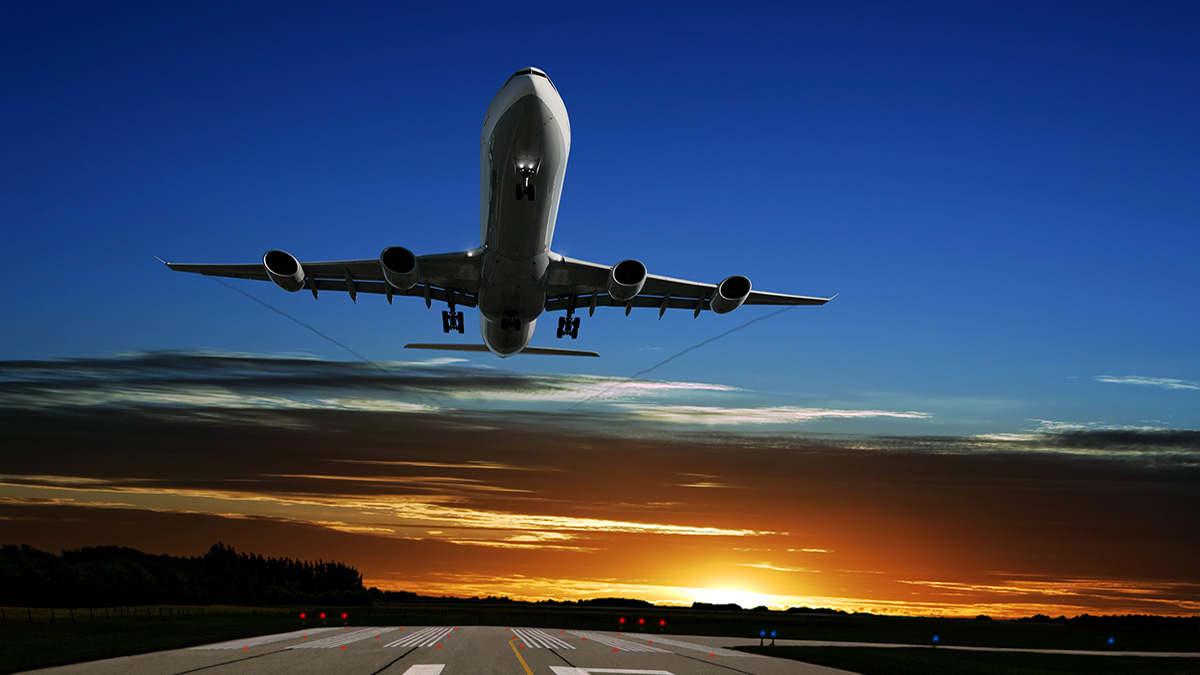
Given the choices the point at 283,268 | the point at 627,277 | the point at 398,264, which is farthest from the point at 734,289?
the point at 283,268

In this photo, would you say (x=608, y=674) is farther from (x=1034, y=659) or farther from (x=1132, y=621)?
(x=1132, y=621)

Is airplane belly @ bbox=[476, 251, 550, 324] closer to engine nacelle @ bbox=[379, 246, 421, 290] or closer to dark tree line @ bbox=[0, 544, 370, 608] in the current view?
engine nacelle @ bbox=[379, 246, 421, 290]

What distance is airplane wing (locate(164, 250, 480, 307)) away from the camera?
30.5 meters

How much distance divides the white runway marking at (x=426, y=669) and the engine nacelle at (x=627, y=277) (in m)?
14.3

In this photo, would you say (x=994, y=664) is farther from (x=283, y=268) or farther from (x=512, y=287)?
(x=283, y=268)

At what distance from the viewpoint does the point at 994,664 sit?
43844mm

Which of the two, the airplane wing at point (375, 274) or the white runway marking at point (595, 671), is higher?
the airplane wing at point (375, 274)

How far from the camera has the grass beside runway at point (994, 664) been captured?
35156 millimetres

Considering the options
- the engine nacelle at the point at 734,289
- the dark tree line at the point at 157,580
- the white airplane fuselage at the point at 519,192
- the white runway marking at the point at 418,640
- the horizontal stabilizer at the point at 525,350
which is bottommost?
the dark tree line at the point at 157,580

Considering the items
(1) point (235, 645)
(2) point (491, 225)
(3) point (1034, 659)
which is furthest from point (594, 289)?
(3) point (1034, 659)

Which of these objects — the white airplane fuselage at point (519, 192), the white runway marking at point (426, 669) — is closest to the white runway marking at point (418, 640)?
the white runway marking at point (426, 669)

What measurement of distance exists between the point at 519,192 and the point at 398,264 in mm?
5662

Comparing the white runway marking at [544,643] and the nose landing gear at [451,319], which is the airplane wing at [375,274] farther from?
the white runway marking at [544,643]

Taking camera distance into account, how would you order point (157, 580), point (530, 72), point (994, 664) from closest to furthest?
point (530, 72)
point (994, 664)
point (157, 580)
